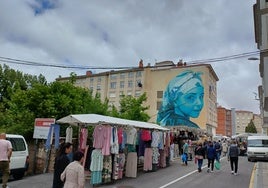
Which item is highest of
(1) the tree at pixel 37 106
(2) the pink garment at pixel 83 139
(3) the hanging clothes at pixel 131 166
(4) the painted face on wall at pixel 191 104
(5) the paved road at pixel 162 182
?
(4) the painted face on wall at pixel 191 104

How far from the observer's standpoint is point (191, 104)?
200 ft

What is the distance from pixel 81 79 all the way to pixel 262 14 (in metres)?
67.0

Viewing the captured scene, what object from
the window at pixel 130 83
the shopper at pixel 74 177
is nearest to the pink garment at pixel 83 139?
the shopper at pixel 74 177

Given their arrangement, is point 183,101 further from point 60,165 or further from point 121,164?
point 60,165

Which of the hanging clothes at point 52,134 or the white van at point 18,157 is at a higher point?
the hanging clothes at point 52,134

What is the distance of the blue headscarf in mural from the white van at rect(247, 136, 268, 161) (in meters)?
31.4

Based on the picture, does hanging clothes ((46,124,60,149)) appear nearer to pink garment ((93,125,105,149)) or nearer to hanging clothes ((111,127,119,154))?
pink garment ((93,125,105,149))

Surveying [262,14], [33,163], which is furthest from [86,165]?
[262,14]

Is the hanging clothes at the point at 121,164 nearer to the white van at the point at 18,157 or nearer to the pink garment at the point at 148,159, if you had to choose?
the pink garment at the point at 148,159

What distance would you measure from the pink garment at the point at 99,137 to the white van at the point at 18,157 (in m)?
3.48

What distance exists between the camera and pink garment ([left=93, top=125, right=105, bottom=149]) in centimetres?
1177

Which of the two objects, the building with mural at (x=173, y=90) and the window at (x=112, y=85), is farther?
the window at (x=112, y=85)

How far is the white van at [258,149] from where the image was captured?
85.8 ft

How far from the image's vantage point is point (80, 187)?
18.8 ft
